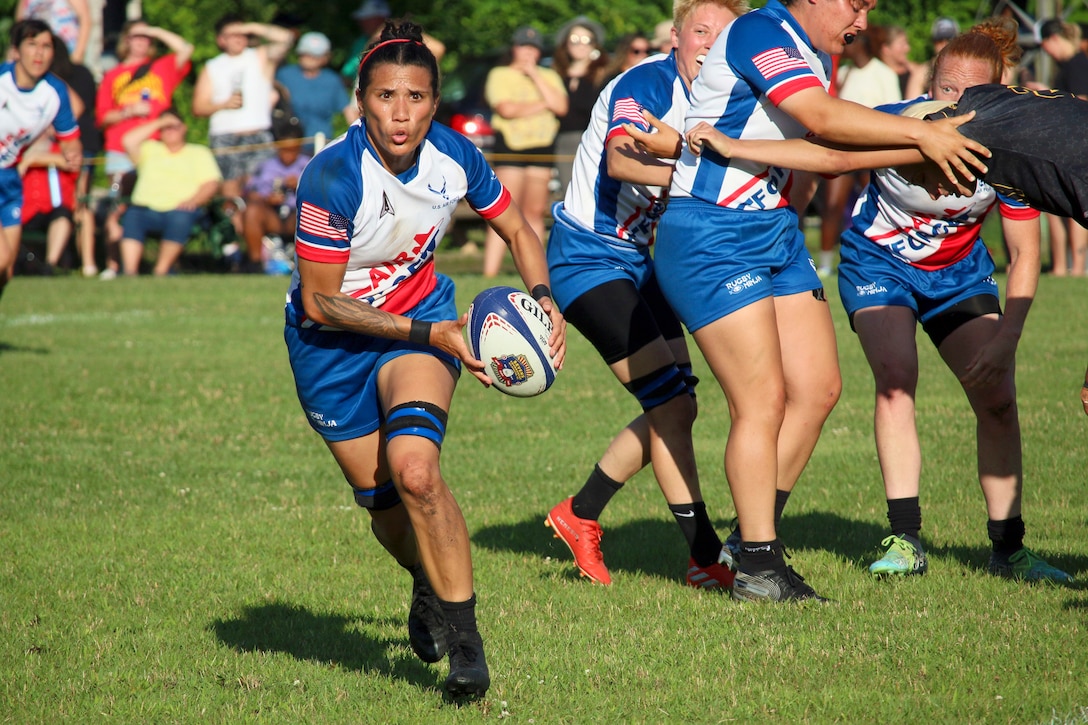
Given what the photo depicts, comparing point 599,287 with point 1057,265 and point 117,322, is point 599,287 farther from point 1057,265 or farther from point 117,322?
point 1057,265

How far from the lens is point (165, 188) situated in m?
16.6

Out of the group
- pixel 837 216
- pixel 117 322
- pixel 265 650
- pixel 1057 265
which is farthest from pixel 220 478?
pixel 1057 265

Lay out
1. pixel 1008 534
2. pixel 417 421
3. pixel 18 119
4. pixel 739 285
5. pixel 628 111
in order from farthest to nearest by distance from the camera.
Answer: pixel 18 119, pixel 1008 534, pixel 628 111, pixel 739 285, pixel 417 421

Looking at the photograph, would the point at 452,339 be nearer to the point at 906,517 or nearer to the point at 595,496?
the point at 595,496

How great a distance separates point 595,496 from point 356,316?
1933 mm

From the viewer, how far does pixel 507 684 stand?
4.32 metres

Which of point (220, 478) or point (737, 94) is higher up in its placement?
point (737, 94)

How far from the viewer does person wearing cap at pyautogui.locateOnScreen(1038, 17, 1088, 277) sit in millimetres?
14516

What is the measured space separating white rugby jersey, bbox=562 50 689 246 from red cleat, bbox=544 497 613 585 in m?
1.25

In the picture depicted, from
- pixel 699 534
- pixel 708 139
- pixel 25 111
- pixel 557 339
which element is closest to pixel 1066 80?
pixel 25 111

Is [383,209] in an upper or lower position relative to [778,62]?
lower

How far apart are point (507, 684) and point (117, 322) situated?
10.0 m

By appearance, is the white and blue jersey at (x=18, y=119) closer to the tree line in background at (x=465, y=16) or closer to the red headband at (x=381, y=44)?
the red headband at (x=381, y=44)

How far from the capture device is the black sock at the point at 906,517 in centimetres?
560
